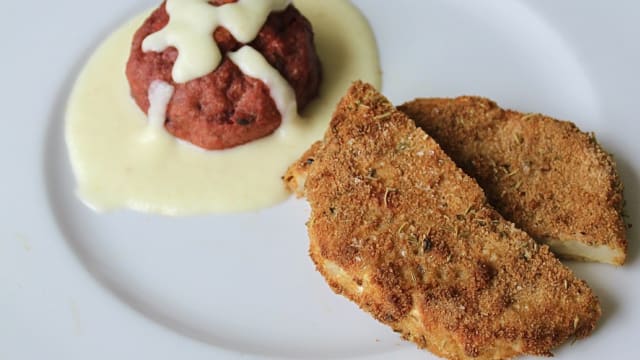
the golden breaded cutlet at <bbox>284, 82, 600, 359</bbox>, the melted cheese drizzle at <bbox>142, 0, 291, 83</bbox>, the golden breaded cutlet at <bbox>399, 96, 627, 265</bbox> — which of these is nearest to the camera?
the golden breaded cutlet at <bbox>284, 82, 600, 359</bbox>

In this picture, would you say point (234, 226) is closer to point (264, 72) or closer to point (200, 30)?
point (264, 72)

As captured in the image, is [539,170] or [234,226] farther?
[234,226]

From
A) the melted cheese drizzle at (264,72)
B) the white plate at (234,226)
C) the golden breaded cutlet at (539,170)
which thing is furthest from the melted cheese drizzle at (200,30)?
the golden breaded cutlet at (539,170)

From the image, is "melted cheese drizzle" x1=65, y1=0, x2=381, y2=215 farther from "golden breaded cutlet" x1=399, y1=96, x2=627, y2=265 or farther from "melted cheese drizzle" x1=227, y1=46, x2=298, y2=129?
"golden breaded cutlet" x1=399, y1=96, x2=627, y2=265

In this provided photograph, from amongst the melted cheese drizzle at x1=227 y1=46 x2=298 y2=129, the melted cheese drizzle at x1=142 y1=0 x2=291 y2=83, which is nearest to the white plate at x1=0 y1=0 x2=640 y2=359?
the melted cheese drizzle at x1=227 y1=46 x2=298 y2=129

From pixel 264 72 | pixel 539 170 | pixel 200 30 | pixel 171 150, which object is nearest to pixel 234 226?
pixel 171 150

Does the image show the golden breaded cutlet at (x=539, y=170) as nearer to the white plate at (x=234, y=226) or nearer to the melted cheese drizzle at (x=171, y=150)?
the white plate at (x=234, y=226)

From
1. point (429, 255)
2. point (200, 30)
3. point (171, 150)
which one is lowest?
point (171, 150)
